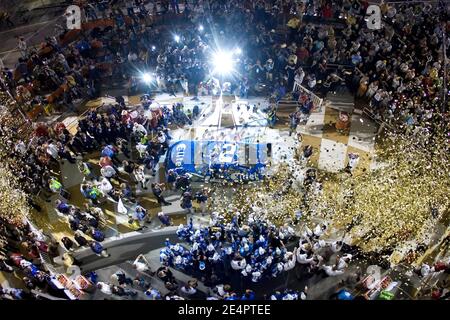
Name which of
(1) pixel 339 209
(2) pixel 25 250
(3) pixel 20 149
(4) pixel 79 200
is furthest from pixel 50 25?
(1) pixel 339 209

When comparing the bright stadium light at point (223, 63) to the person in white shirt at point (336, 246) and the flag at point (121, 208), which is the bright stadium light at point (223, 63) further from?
the person in white shirt at point (336, 246)

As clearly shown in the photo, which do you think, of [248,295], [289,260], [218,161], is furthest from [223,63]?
[248,295]

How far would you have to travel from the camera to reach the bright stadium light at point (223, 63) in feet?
82.9

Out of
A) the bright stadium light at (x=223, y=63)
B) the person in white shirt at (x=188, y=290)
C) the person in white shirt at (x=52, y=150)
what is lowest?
the person in white shirt at (x=188, y=290)

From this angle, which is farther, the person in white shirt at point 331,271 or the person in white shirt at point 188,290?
the person in white shirt at point 331,271

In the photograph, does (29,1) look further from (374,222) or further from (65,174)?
(374,222)

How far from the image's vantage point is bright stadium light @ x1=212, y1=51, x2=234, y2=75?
82.9 ft

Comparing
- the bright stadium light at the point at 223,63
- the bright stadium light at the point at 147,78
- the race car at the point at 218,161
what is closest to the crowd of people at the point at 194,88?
the bright stadium light at the point at 147,78

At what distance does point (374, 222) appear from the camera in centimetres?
1828

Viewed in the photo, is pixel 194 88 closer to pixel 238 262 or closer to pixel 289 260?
pixel 238 262

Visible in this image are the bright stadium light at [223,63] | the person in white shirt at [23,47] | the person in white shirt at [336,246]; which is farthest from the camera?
the person in white shirt at [23,47]

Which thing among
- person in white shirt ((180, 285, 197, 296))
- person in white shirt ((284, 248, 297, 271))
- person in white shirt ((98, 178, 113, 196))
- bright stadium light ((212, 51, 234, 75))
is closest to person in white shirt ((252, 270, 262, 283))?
person in white shirt ((284, 248, 297, 271))

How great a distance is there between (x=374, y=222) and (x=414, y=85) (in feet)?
28.2

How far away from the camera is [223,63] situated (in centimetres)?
2536
